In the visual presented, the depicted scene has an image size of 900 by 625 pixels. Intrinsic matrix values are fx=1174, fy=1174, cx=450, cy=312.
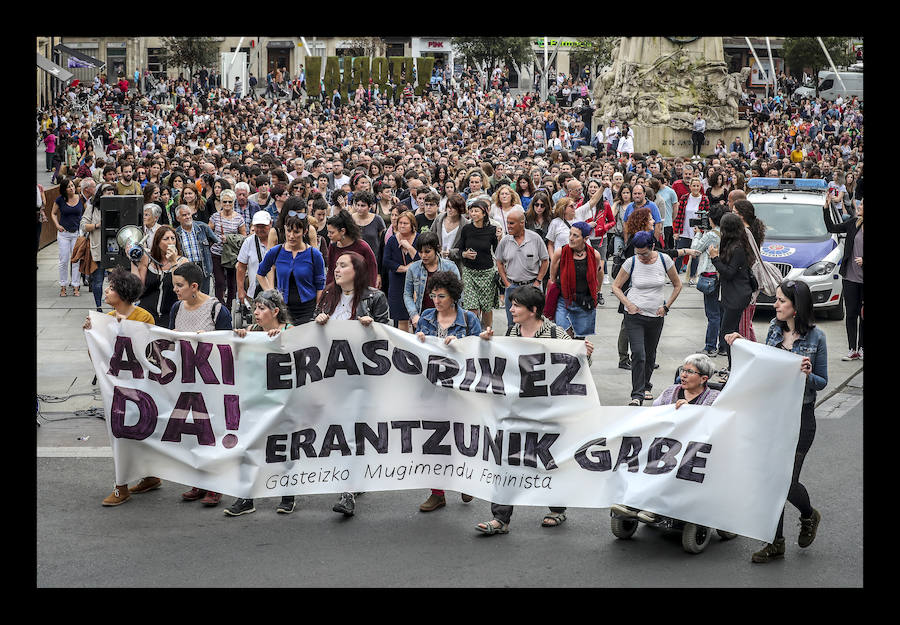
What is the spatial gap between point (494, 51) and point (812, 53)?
66.0 feet

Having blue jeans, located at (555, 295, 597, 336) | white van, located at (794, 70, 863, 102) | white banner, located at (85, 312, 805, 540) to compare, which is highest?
white van, located at (794, 70, 863, 102)

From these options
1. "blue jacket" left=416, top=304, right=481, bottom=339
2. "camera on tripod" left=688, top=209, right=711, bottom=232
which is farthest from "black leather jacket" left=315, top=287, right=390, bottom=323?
"camera on tripod" left=688, top=209, right=711, bottom=232

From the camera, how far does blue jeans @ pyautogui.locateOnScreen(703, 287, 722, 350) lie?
39.9ft

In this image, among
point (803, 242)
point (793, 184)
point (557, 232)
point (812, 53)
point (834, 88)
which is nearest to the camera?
point (557, 232)

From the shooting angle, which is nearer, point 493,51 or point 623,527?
point 623,527

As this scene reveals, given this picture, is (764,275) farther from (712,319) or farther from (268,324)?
(268,324)

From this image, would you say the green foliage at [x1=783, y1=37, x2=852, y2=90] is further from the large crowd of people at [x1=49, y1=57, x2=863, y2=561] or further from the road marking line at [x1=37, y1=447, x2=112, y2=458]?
the road marking line at [x1=37, y1=447, x2=112, y2=458]

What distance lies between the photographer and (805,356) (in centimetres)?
658

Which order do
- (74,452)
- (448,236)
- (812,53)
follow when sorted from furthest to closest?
(812,53)
(448,236)
(74,452)

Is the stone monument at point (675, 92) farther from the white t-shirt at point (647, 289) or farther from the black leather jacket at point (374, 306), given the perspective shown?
the black leather jacket at point (374, 306)

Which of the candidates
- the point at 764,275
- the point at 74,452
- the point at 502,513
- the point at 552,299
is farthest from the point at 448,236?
the point at 502,513

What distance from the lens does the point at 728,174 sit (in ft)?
66.2

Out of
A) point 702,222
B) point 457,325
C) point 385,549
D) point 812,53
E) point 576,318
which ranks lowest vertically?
point 385,549

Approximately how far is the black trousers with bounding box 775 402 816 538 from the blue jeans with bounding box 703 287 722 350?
17.9 feet
